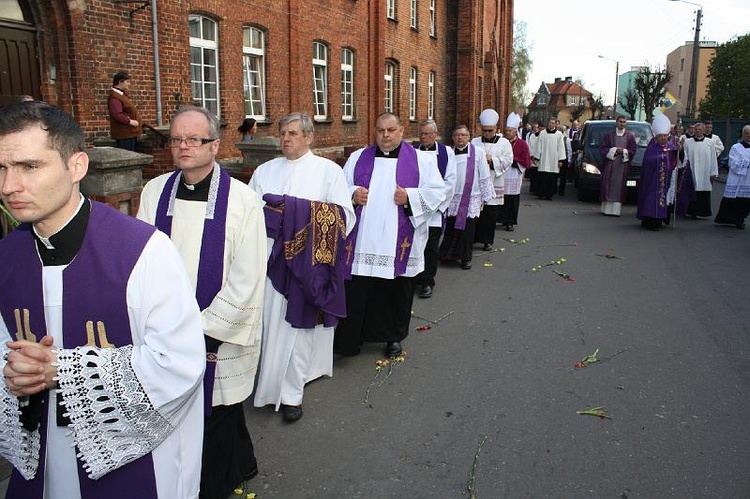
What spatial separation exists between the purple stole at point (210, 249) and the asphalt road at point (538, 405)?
96 cm

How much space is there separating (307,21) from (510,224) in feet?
22.3

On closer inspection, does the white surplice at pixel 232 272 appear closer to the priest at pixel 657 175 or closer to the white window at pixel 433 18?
the priest at pixel 657 175

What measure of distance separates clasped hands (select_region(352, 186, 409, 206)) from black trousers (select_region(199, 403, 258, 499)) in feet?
8.29

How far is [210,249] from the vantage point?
323 centimetres

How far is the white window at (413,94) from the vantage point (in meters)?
23.6

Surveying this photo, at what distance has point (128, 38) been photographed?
384 inches

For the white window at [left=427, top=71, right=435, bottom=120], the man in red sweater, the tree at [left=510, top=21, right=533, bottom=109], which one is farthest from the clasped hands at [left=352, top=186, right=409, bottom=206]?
the tree at [left=510, top=21, right=533, bottom=109]

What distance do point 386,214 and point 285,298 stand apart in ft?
5.32

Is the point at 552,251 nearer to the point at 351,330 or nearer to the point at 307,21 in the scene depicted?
the point at 351,330

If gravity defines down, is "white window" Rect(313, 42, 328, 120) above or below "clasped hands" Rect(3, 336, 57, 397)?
above

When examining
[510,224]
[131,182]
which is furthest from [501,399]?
[510,224]

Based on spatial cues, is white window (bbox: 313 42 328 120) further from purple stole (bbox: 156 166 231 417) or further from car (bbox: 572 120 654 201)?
purple stole (bbox: 156 166 231 417)

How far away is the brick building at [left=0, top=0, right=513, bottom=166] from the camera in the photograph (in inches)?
344

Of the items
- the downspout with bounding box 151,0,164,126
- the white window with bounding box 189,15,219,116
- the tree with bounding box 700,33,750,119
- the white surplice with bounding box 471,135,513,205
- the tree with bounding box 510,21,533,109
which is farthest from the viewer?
the tree with bounding box 510,21,533,109
